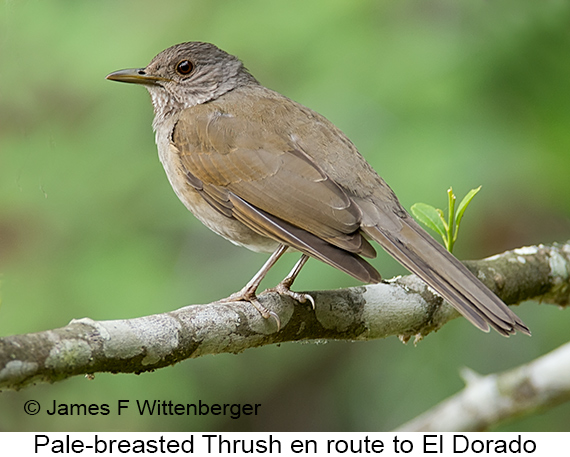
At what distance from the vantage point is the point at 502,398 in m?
3.64

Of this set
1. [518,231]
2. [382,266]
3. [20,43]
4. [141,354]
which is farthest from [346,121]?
[141,354]

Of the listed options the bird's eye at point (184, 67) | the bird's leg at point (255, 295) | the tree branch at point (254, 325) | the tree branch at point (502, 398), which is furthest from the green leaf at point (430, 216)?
the bird's eye at point (184, 67)

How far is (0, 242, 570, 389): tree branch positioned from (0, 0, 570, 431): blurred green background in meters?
0.59

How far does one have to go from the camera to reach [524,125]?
429cm

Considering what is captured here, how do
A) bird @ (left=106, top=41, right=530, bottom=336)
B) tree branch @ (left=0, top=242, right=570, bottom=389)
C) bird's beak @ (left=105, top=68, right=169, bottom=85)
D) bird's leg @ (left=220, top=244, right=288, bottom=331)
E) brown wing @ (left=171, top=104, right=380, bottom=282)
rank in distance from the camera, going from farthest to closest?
1. bird's beak @ (left=105, top=68, right=169, bottom=85)
2. brown wing @ (left=171, top=104, right=380, bottom=282)
3. bird @ (left=106, top=41, right=530, bottom=336)
4. bird's leg @ (left=220, top=244, right=288, bottom=331)
5. tree branch @ (left=0, top=242, right=570, bottom=389)

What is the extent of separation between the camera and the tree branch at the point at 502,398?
11.5 ft

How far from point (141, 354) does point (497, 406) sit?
206 cm

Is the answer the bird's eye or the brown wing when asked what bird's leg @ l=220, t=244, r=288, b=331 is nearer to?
the brown wing

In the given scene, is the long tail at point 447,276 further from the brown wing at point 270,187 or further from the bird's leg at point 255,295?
the bird's leg at point 255,295

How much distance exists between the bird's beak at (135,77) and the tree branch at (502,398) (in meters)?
2.25

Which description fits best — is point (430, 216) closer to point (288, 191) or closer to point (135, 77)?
point (288, 191)

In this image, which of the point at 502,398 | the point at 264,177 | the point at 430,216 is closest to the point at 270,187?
the point at 264,177

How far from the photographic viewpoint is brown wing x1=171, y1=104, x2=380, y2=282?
9.87 ft

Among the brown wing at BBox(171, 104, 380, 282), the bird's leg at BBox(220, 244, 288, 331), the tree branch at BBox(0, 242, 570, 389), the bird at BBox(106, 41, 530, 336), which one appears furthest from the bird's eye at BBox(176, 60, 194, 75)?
the tree branch at BBox(0, 242, 570, 389)
